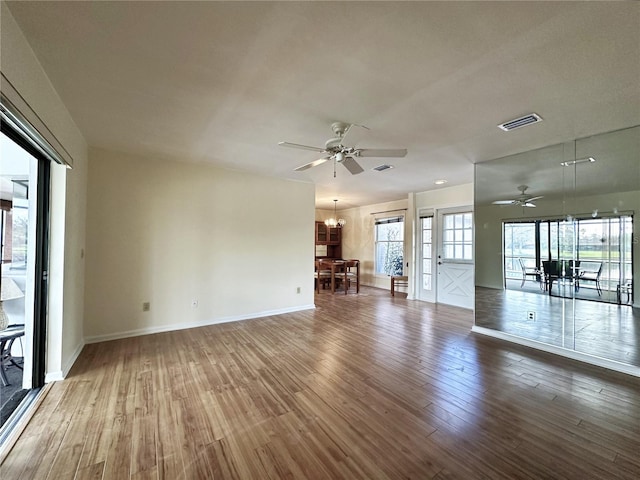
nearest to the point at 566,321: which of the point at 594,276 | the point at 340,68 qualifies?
the point at 594,276

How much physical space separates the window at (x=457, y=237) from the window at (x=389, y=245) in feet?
5.21

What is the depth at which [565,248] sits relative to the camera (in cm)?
342

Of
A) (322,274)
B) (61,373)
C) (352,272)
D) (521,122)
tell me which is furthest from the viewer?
(352,272)

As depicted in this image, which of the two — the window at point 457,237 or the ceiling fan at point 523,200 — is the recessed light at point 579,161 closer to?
the ceiling fan at point 523,200

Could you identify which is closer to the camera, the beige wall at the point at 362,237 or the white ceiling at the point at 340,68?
the white ceiling at the point at 340,68

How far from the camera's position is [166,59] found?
1.83 meters

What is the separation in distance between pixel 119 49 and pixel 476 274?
A: 485 cm

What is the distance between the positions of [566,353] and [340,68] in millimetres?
4026

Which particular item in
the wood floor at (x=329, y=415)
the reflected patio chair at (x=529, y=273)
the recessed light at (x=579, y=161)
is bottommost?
the wood floor at (x=329, y=415)

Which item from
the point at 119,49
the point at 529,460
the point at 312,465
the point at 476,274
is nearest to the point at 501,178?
the point at 476,274

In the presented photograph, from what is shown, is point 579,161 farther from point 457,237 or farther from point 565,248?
point 457,237

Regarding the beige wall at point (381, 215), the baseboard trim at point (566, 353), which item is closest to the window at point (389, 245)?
the beige wall at point (381, 215)

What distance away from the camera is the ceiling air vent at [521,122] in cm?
260

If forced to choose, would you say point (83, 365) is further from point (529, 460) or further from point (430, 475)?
point (529, 460)
